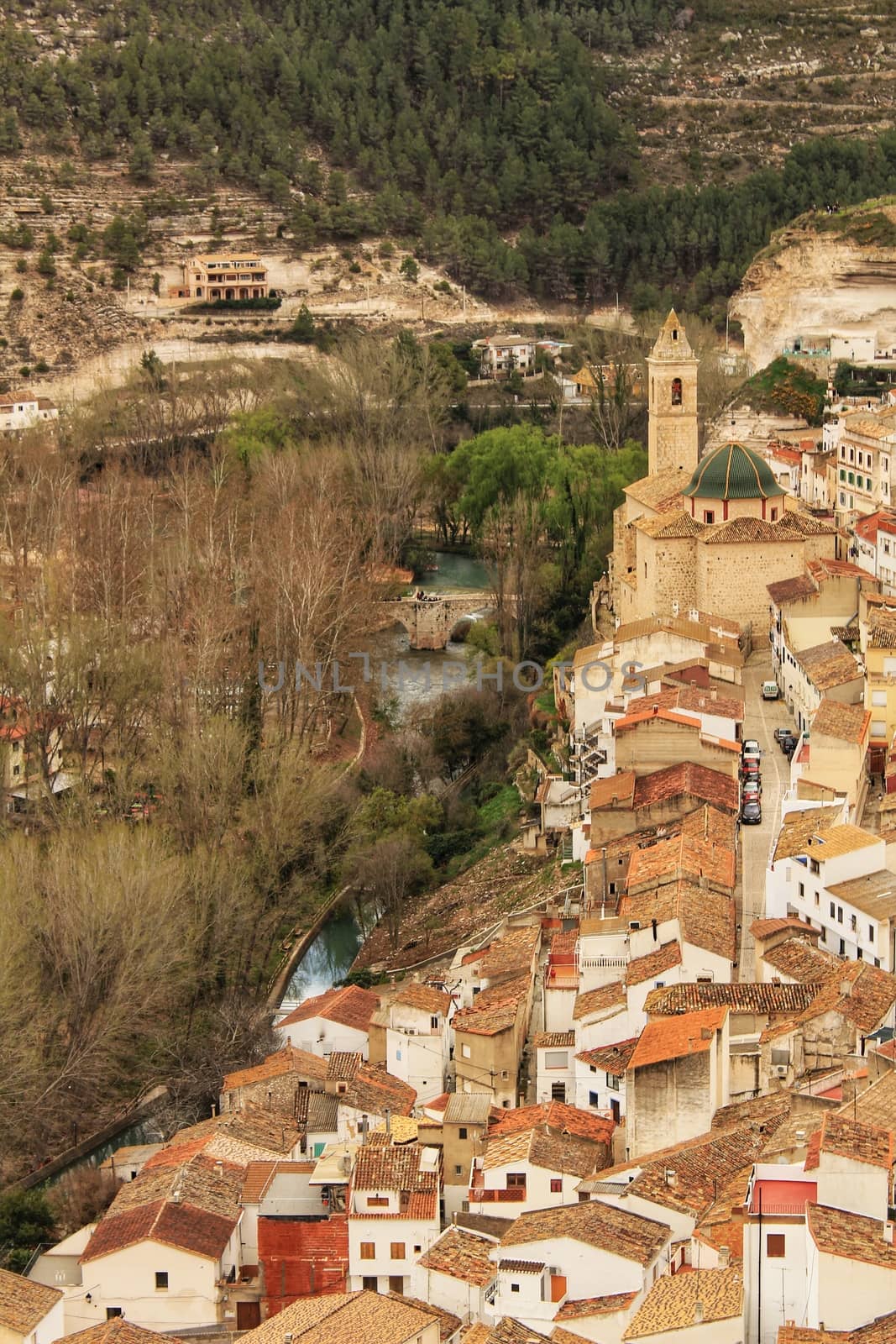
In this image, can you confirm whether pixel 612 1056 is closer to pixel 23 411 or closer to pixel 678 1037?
pixel 678 1037

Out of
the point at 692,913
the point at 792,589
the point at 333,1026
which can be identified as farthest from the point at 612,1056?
the point at 792,589

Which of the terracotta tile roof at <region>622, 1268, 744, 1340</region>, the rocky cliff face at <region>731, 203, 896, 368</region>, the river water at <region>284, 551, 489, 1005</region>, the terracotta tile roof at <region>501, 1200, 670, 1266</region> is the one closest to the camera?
the terracotta tile roof at <region>622, 1268, 744, 1340</region>

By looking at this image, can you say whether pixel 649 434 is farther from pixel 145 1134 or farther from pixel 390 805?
pixel 145 1134

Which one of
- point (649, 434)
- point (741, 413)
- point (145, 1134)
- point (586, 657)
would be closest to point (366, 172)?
point (741, 413)

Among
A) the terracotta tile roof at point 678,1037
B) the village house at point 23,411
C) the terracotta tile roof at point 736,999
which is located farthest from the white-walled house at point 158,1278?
the village house at point 23,411

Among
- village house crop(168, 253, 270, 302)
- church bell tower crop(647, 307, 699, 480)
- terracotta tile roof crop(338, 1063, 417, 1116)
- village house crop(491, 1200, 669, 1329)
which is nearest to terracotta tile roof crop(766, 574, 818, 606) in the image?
church bell tower crop(647, 307, 699, 480)

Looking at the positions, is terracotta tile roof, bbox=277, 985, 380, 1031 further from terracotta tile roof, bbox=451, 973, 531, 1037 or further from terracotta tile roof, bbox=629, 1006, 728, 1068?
terracotta tile roof, bbox=629, 1006, 728, 1068

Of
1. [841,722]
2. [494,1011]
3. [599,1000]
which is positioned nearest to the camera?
[599,1000]
